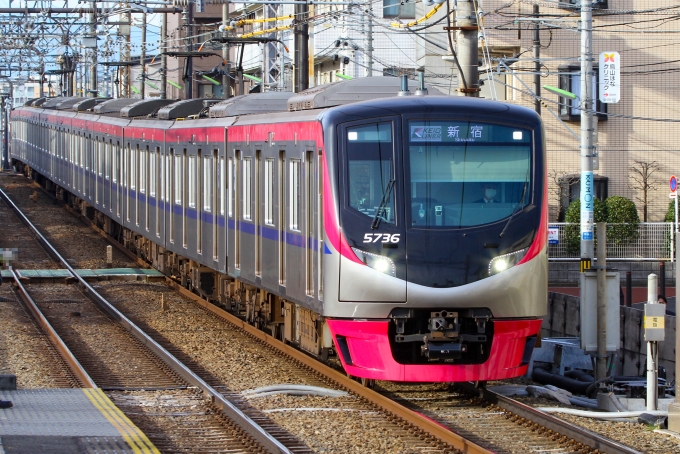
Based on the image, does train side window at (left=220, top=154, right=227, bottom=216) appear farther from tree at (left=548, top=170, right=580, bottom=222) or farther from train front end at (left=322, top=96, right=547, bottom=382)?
tree at (left=548, top=170, right=580, bottom=222)

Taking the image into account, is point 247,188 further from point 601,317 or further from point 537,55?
point 537,55

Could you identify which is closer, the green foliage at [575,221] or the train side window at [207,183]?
the train side window at [207,183]

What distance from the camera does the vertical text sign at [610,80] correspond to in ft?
64.3

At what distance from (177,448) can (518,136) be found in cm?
376

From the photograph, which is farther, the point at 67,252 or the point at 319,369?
the point at 67,252

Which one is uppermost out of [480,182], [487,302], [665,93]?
[665,93]

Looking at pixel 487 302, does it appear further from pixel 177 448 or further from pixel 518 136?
pixel 177 448

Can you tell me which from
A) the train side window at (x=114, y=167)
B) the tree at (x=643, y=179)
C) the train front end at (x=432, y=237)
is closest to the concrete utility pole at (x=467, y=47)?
the train front end at (x=432, y=237)

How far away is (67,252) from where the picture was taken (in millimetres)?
23453

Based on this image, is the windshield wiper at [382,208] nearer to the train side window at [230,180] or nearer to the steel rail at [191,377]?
the steel rail at [191,377]

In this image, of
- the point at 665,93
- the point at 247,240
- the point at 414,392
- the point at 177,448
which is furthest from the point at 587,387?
the point at 665,93

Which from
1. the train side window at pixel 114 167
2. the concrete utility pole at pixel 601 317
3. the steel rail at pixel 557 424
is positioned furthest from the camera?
the train side window at pixel 114 167

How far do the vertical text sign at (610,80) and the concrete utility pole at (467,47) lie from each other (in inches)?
272

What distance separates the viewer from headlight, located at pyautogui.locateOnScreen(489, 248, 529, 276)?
9.04 meters
